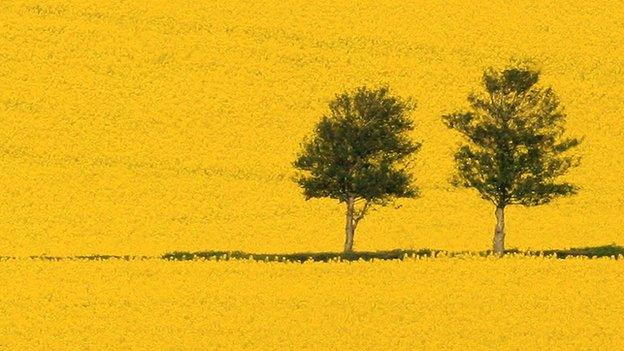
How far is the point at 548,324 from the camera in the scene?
76.3 feet

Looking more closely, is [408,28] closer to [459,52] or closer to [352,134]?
[459,52]

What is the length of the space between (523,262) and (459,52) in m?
41.9

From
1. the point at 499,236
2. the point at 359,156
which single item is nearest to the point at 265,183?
the point at 359,156

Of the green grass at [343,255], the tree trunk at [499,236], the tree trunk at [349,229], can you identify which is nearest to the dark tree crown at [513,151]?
the tree trunk at [499,236]

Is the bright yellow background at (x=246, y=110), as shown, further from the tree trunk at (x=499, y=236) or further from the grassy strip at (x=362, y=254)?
the grassy strip at (x=362, y=254)

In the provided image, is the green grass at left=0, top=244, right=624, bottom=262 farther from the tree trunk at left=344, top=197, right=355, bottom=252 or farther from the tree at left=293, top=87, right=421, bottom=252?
the tree at left=293, top=87, right=421, bottom=252

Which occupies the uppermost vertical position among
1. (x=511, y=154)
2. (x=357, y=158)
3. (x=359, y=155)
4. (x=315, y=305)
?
(x=511, y=154)

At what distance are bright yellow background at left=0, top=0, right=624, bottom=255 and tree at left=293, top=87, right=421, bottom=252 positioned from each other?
2852 millimetres

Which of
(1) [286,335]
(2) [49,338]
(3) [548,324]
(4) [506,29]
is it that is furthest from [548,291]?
(4) [506,29]

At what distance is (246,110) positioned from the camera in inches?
2566

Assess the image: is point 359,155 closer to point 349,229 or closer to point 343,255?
point 349,229

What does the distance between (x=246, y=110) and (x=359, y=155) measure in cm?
1979

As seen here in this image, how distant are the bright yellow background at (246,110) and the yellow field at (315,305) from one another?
14289 mm

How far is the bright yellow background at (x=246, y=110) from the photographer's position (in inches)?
2016
